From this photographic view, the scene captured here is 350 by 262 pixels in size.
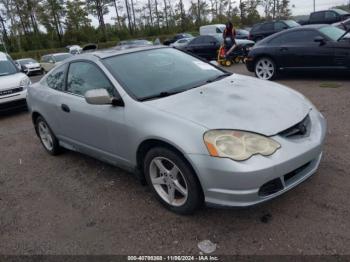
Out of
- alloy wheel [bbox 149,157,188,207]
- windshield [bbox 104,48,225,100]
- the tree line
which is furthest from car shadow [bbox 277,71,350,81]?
the tree line

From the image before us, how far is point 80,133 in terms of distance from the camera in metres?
4.30

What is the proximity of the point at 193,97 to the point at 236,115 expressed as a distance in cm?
57

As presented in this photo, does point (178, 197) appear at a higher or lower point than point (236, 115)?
lower

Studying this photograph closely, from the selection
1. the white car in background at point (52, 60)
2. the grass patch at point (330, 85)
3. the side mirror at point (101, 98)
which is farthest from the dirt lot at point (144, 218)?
the white car in background at point (52, 60)

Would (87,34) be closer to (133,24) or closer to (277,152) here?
(133,24)

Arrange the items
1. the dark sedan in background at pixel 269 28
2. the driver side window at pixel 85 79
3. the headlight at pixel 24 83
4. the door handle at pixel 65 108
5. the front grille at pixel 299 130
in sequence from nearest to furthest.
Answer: the front grille at pixel 299 130 → the driver side window at pixel 85 79 → the door handle at pixel 65 108 → the headlight at pixel 24 83 → the dark sedan in background at pixel 269 28

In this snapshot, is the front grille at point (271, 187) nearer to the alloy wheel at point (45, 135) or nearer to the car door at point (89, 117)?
the car door at point (89, 117)

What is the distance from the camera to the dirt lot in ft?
9.53

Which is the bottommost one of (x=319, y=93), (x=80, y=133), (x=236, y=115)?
(x=319, y=93)

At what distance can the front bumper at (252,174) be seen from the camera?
9.00 ft

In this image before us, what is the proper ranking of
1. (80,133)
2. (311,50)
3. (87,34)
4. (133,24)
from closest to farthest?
(80,133), (311,50), (87,34), (133,24)

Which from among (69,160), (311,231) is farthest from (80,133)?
(311,231)

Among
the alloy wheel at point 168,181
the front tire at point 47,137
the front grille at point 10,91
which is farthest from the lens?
the front grille at point 10,91

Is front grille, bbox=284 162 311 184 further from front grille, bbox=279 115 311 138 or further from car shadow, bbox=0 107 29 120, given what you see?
car shadow, bbox=0 107 29 120
